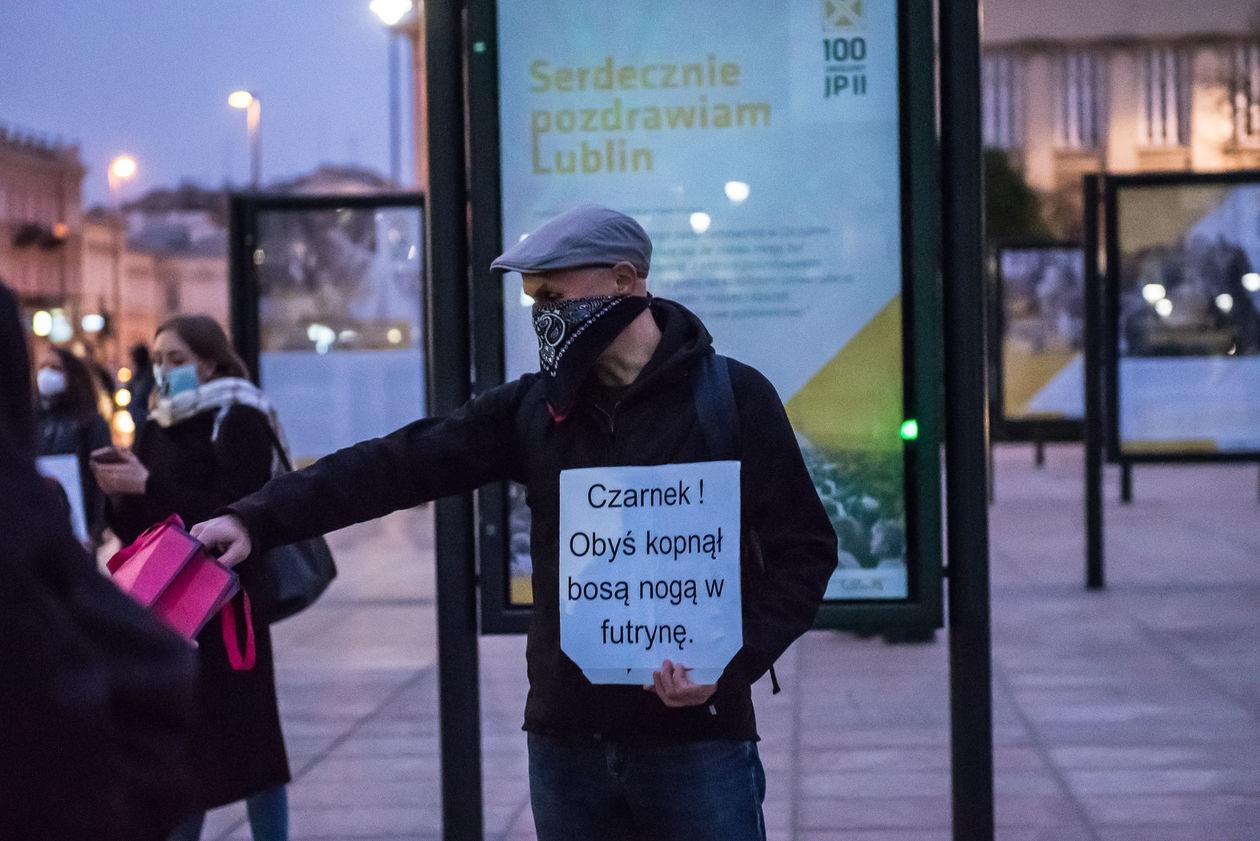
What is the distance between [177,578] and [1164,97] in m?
123

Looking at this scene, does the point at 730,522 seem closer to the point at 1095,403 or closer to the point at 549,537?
the point at 549,537

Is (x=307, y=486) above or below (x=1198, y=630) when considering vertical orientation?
above

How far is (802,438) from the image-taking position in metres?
4.08

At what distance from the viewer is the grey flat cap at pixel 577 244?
2.70 m

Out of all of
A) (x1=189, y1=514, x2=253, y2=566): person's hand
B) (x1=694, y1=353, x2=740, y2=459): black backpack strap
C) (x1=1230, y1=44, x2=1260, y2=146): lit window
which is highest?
(x1=1230, y1=44, x2=1260, y2=146): lit window

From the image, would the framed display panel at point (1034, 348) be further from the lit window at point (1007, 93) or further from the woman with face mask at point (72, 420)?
the lit window at point (1007, 93)

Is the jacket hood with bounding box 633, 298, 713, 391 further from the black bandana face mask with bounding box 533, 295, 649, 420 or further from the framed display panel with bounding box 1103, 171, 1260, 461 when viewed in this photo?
the framed display panel with bounding box 1103, 171, 1260, 461

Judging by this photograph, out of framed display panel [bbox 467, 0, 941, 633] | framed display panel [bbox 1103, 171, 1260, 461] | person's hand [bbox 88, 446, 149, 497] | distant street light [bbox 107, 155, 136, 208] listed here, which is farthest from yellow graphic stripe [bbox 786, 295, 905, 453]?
distant street light [bbox 107, 155, 136, 208]

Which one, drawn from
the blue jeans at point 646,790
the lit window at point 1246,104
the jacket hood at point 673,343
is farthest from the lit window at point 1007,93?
the blue jeans at point 646,790

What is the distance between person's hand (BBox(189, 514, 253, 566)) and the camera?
2621 millimetres

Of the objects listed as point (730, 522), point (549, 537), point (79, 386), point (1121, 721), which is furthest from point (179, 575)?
point (1121, 721)

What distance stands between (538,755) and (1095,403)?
8.52m

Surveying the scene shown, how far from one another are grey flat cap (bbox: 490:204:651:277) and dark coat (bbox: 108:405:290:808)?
140 centimetres

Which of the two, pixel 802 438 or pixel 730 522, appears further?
pixel 802 438
